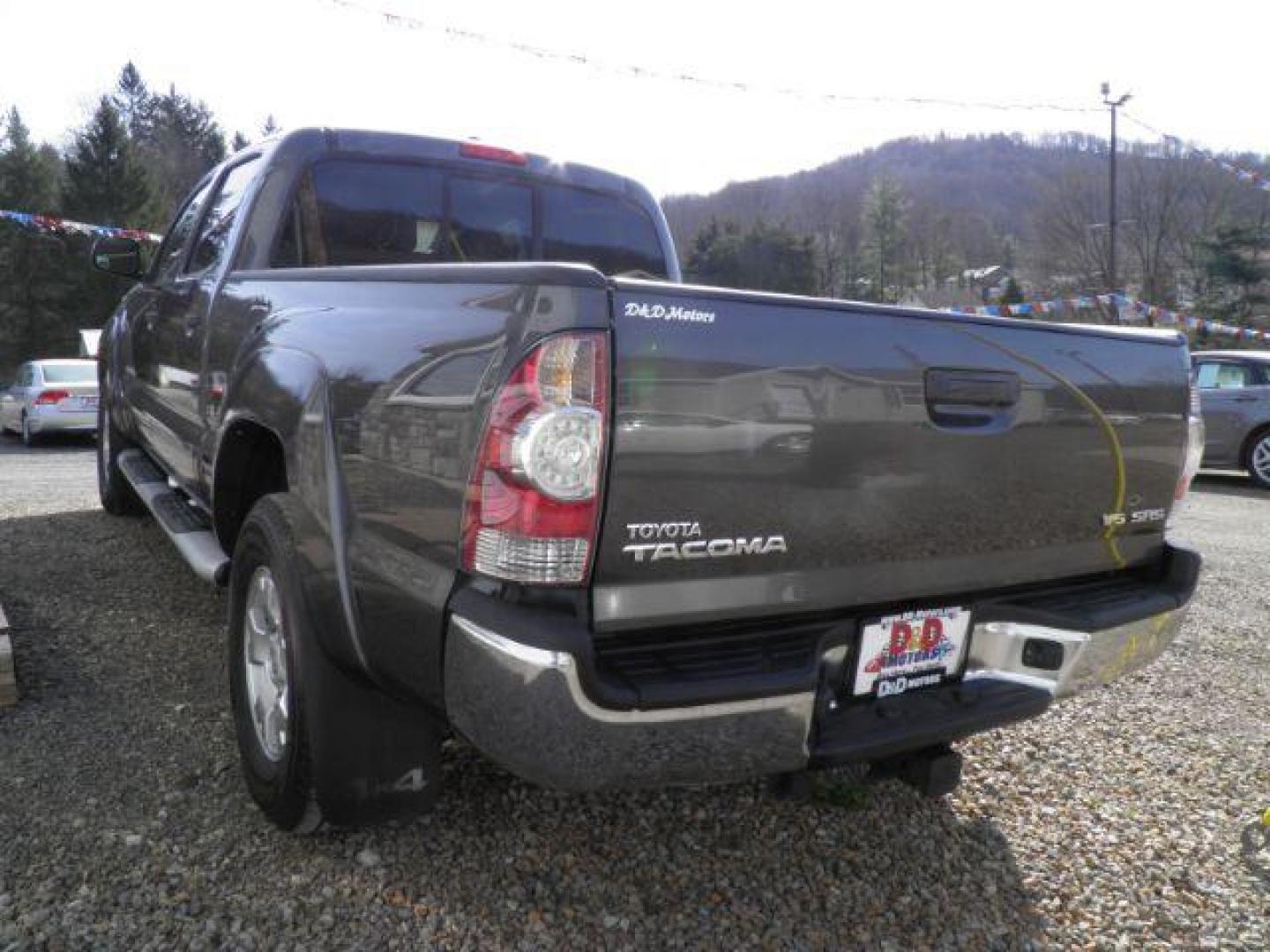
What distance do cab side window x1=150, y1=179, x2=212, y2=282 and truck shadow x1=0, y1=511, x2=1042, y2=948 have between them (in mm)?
2144

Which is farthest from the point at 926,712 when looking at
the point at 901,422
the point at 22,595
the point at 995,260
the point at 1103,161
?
the point at 995,260

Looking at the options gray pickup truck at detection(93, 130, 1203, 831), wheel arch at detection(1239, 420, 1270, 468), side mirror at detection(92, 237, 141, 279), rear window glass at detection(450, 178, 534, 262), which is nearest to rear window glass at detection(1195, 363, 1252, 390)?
wheel arch at detection(1239, 420, 1270, 468)

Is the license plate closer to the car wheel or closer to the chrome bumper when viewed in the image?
the chrome bumper

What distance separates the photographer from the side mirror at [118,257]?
482 centimetres

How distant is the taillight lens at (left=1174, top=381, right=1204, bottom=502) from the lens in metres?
2.66

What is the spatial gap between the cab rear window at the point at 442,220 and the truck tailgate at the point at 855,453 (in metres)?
2.02

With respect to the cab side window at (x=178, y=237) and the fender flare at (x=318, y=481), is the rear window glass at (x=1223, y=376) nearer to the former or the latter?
the cab side window at (x=178, y=237)

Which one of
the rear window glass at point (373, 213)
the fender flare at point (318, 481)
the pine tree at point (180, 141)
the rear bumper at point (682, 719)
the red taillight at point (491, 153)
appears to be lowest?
the rear bumper at point (682, 719)

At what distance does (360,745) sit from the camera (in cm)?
220

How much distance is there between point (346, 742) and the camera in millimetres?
2188

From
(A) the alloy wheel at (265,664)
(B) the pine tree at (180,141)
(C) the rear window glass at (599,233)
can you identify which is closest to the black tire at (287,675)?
(A) the alloy wheel at (265,664)

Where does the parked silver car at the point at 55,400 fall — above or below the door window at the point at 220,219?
below

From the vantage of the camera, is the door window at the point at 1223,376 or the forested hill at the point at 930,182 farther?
the forested hill at the point at 930,182

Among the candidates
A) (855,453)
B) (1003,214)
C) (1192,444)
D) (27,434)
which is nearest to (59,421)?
(27,434)
